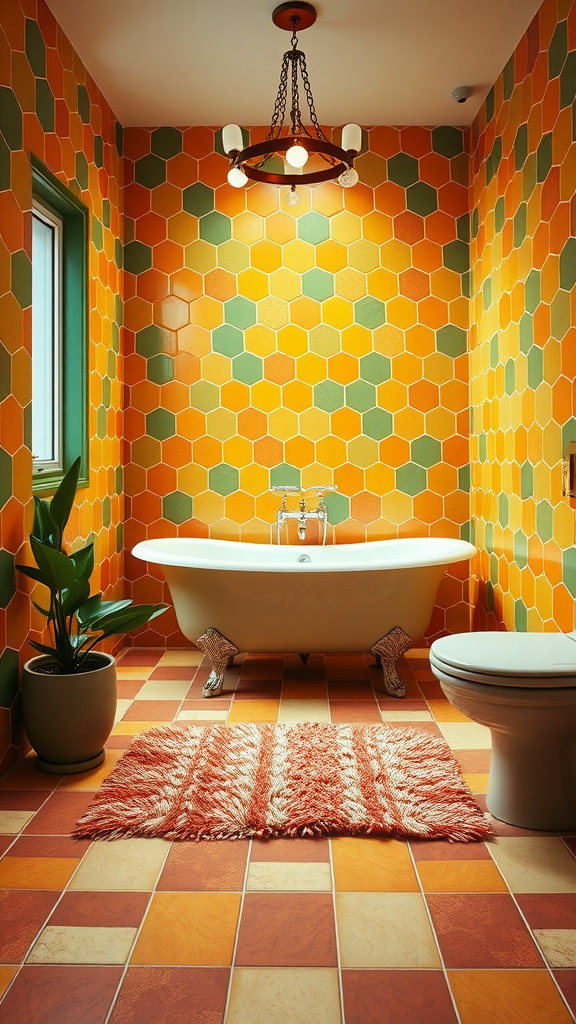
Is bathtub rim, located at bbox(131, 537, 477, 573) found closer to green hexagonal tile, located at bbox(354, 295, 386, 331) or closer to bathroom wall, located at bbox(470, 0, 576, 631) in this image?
bathroom wall, located at bbox(470, 0, 576, 631)

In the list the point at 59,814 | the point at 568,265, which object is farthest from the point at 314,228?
the point at 59,814

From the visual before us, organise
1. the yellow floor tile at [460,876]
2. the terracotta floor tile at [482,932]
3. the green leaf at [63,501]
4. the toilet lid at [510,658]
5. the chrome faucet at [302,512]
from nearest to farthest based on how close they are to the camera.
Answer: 1. the terracotta floor tile at [482,932]
2. the yellow floor tile at [460,876]
3. the toilet lid at [510,658]
4. the green leaf at [63,501]
5. the chrome faucet at [302,512]

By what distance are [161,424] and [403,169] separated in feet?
5.92

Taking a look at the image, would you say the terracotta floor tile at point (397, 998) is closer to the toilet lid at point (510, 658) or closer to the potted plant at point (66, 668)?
the toilet lid at point (510, 658)

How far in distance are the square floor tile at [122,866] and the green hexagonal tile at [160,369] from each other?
99.6 inches

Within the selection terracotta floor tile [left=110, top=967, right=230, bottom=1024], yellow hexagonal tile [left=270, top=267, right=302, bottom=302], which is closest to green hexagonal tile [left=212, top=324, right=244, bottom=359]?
yellow hexagonal tile [left=270, top=267, right=302, bottom=302]

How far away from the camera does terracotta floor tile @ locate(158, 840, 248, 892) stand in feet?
6.22

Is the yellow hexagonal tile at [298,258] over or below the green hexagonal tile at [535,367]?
over

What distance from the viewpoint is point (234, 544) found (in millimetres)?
3896

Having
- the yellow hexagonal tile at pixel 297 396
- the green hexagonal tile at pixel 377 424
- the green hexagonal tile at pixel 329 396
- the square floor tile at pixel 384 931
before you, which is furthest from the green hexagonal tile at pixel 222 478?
the square floor tile at pixel 384 931

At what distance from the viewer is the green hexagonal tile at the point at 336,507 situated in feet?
13.4

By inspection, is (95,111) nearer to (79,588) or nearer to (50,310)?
(50,310)

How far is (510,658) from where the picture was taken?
6.83 ft

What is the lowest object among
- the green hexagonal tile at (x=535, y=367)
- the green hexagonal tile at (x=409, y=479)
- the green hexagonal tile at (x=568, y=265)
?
the green hexagonal tile at (x=409, y=479)
